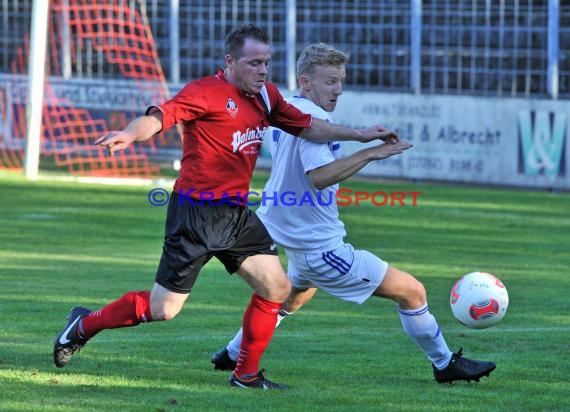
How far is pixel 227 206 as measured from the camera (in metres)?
6.99

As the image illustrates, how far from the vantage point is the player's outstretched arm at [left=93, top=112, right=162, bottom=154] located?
621 centimetres

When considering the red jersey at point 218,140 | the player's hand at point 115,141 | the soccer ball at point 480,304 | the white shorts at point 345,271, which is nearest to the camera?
the player's hand at point 115,141

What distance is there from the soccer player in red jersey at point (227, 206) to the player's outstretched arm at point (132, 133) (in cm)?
26

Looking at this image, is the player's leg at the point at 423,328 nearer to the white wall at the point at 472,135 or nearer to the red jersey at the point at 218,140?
the red jersey at the point at 218,140

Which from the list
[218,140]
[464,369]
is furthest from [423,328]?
[218,140]

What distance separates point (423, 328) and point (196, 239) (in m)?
1.32

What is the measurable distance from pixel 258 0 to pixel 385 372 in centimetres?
1573

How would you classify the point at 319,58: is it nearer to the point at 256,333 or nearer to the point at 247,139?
the point at 247,139

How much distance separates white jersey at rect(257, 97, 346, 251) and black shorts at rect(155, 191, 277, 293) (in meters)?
0.32

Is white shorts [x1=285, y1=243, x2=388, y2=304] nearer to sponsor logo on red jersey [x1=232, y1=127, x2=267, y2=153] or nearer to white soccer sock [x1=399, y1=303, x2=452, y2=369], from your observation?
white soccer sock [x1=399, y1=303, x2=452, y2=369]

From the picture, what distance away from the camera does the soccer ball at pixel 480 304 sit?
7656 mm

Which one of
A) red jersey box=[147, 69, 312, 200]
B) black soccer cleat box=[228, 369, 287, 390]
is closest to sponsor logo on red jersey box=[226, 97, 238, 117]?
red jersey box=[147, 69, 312, 200]

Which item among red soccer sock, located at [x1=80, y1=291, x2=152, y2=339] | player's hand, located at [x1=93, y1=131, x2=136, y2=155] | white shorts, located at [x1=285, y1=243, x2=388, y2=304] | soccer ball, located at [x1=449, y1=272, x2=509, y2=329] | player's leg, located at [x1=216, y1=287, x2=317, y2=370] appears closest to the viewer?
player's hand, located at [x1=93, y1=131, x2=136, y2=155]

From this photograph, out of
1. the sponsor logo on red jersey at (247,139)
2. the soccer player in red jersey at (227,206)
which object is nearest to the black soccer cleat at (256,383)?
the soccer player in red jersey at (227,206)
